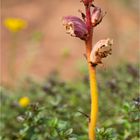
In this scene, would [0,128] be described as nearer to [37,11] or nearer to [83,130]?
[83,130]

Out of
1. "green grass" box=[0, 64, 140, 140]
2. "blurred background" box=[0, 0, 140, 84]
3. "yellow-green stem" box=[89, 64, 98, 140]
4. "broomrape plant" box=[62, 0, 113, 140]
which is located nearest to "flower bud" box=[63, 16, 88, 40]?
"broomrape plant" box=[62, 0, 113, 140]

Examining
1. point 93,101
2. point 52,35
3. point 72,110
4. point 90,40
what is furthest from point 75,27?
point 52,35

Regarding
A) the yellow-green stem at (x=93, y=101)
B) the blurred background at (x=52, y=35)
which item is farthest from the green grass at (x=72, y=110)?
the blurred background at (x=52, y=35)

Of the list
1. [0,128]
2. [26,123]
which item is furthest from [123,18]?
[26,123]

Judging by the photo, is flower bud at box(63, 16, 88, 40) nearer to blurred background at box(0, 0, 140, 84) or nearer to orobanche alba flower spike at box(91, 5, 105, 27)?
orobanche alba flower spike at box(91, 5, 105, 27)

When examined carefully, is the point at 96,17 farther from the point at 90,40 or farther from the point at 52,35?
the point at 52,35

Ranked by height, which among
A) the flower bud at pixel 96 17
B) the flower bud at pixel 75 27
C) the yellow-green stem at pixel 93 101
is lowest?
the yellow-green stem at pixel 93 101

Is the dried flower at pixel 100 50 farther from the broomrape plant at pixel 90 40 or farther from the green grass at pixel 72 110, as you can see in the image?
the green grass at pixel 72 110
